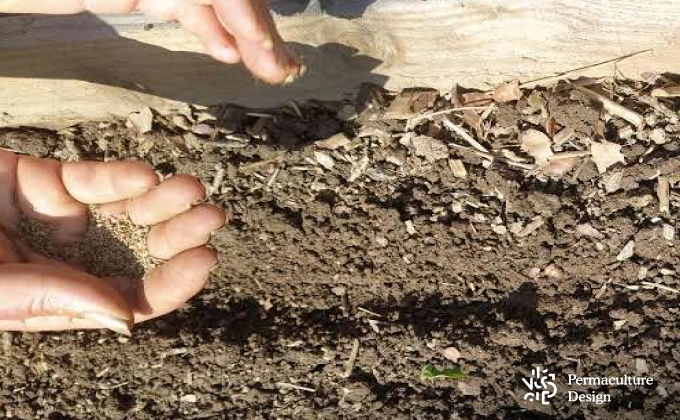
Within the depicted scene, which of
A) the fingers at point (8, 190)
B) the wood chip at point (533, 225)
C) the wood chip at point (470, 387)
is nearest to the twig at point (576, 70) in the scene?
the wood chip at point (533, 225)

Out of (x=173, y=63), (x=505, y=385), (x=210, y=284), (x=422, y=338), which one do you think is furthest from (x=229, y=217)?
(x=505, y=385)

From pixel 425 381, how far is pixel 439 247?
1.18ft

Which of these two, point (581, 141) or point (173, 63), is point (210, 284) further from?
point (581, 141)

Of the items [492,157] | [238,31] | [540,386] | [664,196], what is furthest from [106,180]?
[664,196]

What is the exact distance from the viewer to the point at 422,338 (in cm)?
227

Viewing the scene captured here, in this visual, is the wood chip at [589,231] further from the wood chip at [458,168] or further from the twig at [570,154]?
the wood chip at [458,168]

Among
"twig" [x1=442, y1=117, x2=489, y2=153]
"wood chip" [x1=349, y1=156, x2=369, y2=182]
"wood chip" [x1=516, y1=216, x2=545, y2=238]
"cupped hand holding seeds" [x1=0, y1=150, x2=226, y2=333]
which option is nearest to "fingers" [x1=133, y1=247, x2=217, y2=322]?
"cupped hand holding seeds" [x1=0, y1=150, x2=226, y2=333]

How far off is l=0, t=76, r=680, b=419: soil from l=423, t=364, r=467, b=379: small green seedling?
0.02 m

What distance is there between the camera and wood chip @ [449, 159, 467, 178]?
7.59 feet

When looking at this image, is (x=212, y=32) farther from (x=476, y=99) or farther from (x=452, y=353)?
(x=452, y=353)

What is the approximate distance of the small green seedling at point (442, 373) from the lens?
224cm

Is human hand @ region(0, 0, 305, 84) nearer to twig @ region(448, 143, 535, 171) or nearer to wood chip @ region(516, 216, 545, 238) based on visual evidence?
twig @ region(448, 143, 535, 171)

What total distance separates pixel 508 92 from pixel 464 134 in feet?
0.54

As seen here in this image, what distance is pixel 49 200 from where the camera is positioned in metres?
2.27
